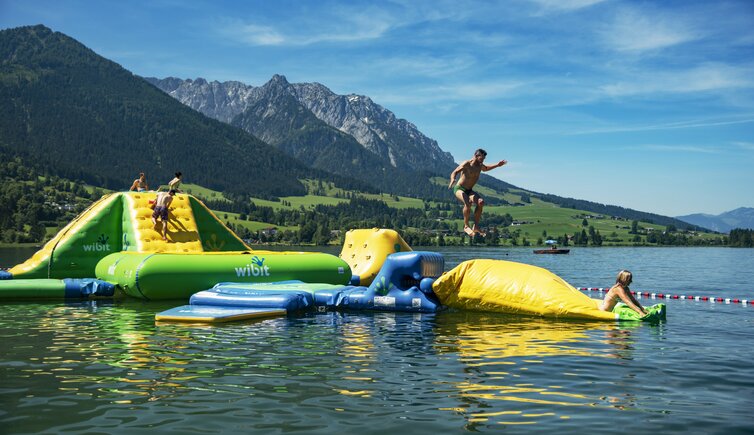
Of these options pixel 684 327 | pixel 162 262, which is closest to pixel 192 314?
pixel 162 262

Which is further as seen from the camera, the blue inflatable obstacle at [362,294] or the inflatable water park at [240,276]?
the blue inflatable obstacle at [362,294]

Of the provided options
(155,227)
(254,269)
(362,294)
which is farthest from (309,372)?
(155,227)

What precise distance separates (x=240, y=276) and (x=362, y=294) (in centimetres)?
686

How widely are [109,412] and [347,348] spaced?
775 centimetres

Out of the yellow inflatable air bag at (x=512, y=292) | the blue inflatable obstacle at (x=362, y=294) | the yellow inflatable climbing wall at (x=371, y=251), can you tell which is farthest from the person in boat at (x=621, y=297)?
the yellow inflatable climbing wall at (x=371, y=251)

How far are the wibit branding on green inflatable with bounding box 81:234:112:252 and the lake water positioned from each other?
1073cm

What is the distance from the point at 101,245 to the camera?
33781 millimetres

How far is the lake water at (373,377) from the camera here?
10109 millimetres

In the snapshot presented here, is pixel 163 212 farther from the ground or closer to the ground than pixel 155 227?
farther from the ground

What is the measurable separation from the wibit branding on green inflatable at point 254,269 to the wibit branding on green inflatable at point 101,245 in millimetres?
7961

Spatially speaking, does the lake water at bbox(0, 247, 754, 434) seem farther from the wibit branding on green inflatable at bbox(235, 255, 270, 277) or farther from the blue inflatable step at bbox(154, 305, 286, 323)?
the wibit branding on green inflatable at bbox(235, 255, 270, 277)

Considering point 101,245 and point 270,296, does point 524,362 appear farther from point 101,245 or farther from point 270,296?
point 101,245

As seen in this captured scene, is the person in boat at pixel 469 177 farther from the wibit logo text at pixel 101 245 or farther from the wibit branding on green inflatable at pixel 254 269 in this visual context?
the wibit logo text at pixel 101 245

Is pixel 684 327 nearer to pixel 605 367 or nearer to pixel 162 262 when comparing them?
pixel 605 367
